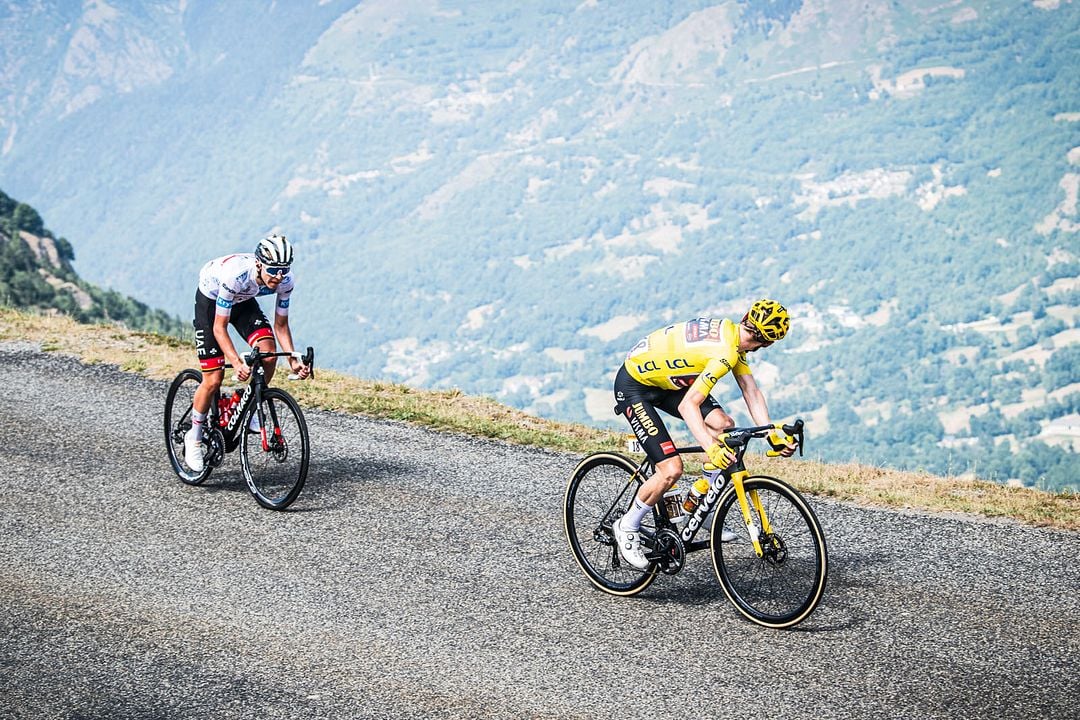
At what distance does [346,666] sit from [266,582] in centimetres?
170

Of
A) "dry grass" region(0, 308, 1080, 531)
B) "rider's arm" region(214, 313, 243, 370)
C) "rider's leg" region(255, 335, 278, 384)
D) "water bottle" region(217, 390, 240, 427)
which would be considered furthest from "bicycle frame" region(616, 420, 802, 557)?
"water bottle" region(217, 390, 240, 427)

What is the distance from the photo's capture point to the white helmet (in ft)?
33.8

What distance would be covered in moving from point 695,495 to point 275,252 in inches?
177

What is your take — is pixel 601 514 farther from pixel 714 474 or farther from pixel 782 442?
pixel 782 442

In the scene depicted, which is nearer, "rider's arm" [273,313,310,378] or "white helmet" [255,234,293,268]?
"white helmet" [255,234,293,268]

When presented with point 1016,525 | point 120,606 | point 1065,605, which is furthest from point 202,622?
point 1016,525

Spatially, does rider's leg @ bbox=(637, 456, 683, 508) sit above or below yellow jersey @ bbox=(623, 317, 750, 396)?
below

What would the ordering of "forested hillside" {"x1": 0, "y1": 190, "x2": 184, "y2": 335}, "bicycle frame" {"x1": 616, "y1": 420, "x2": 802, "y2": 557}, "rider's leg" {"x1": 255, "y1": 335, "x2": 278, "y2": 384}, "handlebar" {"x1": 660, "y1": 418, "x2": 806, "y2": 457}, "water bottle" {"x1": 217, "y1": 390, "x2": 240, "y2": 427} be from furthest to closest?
"forested hillside" {"x1": 0, "y1": 190, "x2": 184, "y2": 335}
"water bottle" {"x1": 217, "y1": 390, "x2": 240, "y2": 427}
"rider's leg" {"x1": 255, "y1": 335, "x2": 278, "y2": 384}
"bicycle frame" {"x1": 616, "y1": 420, "x2": 802, "y2": 557}
"handlebar" {"x1": 660, "y1": 418, "x2": 806, "y2": 457}

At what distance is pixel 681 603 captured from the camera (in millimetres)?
8820

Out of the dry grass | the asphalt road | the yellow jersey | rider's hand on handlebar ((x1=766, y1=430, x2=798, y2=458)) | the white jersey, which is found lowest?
the asphalt road

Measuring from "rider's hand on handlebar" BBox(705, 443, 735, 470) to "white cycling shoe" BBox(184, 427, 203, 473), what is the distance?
5658mm

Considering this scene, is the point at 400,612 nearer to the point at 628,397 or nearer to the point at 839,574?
the point at 628,397

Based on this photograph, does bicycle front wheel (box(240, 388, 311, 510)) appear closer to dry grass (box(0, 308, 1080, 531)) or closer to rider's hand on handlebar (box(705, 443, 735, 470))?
dry grass (box(0, 308, 1080, 531))

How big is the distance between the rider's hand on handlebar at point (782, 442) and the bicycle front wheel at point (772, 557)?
9.0 inches
